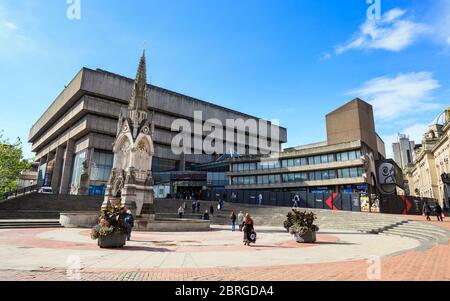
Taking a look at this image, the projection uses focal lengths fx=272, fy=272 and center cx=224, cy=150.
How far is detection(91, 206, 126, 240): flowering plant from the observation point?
1109cm

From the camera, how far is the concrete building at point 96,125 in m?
65.9

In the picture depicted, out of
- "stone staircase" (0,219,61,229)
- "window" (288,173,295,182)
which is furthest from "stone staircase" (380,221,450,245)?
"window" (288,173,295,182)

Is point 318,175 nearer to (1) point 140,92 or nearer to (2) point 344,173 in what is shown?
(2) point 344,173

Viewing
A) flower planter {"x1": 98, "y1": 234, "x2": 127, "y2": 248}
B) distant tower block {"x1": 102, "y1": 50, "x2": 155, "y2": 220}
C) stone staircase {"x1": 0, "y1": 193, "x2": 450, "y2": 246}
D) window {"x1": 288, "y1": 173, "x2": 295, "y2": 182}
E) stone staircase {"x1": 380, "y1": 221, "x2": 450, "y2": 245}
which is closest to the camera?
flower planter {"x1": 98, "y1": 234, "x2": 127, "y2": 248}

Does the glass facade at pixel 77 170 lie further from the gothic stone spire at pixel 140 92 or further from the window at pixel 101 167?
the gothic stone spire at pixel 140 92

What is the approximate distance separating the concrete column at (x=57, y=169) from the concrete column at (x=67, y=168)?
6.03 meters

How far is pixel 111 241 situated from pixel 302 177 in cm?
5235

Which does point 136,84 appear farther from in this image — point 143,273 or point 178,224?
point 143,273

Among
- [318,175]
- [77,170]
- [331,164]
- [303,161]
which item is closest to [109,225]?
[331,164]

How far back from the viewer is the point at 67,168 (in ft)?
230

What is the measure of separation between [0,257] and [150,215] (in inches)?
550

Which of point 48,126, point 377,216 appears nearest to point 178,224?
point 377,216

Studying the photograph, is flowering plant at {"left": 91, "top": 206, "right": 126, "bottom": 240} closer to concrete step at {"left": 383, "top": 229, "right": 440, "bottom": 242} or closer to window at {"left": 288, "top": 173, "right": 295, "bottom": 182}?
concrete step at {"left": 383, "top": 229, "right": 440, "bottom": 242}

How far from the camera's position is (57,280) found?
572 cm
